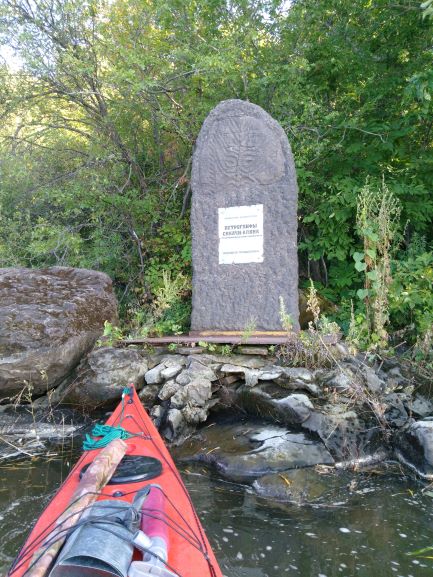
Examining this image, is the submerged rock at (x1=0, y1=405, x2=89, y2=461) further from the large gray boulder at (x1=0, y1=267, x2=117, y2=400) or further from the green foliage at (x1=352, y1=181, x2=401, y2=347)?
the green foliage at (x1=352, y1=181, x2=401, y2=347)

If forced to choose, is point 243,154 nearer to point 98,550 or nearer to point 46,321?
point 46,321

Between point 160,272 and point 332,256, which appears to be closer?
point 332,256

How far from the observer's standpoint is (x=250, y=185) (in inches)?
235

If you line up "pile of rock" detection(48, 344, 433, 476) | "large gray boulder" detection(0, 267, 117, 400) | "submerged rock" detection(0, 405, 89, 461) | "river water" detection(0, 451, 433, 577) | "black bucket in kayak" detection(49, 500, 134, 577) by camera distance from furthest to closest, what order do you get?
"large gray boulder" detection(0, 267, 117, 400)
"submerged rock" detection(0, 405, 89, 461)
"pile of rock" detection(48, 344, 433, 476)
"river water" detection(0, 451, 433, 577)
"black bucket in kayak" detection(49, 500, 134, 577)

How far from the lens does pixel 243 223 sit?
19.6 ft

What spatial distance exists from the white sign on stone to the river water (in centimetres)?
274

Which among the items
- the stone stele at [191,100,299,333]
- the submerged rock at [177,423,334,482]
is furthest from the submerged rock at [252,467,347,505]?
the stone stele at [191,100,299,333]

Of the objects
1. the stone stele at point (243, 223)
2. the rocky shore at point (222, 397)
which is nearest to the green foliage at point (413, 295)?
the rocky shore at point (222, 397)

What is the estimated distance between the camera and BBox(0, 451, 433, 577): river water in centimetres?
268

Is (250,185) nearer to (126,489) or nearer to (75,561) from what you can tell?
(126,489)

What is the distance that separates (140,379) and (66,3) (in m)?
5.51

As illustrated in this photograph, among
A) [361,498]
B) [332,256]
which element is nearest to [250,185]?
[332,256]

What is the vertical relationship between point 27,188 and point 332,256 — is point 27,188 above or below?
above

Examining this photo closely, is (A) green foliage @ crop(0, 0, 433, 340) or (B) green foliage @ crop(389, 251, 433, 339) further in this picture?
(A) green foliage @ crop(0, 0, 433, 340)
